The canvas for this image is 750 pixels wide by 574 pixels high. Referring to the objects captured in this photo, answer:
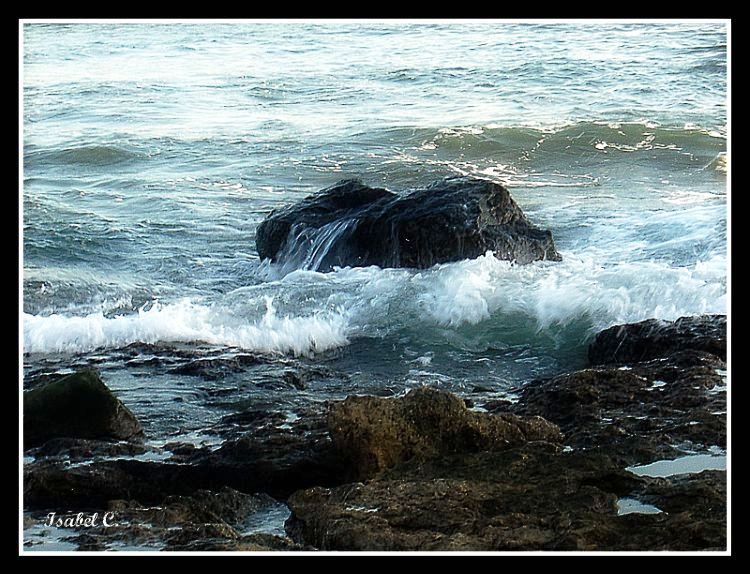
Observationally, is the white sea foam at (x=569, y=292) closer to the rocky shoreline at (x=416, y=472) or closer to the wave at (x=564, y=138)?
the rocky shoreline at (x=416, y=472)

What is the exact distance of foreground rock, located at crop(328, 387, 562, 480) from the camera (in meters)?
4.20

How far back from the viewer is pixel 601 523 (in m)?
3.71

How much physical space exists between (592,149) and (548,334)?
3040mm

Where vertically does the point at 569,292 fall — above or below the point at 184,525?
above

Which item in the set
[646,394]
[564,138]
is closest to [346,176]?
[564,138]

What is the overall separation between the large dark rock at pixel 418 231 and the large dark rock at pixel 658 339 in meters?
1.31

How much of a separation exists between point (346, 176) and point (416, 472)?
477 cm

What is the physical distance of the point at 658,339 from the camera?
17.6 ft

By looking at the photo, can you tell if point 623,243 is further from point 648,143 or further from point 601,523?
point 601,523

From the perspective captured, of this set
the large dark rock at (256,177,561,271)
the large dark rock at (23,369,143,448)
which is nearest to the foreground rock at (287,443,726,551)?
the large dark rock at (23,369,143,448)

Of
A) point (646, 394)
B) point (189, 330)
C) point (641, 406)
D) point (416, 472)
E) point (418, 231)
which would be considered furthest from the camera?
point (418, 231)
